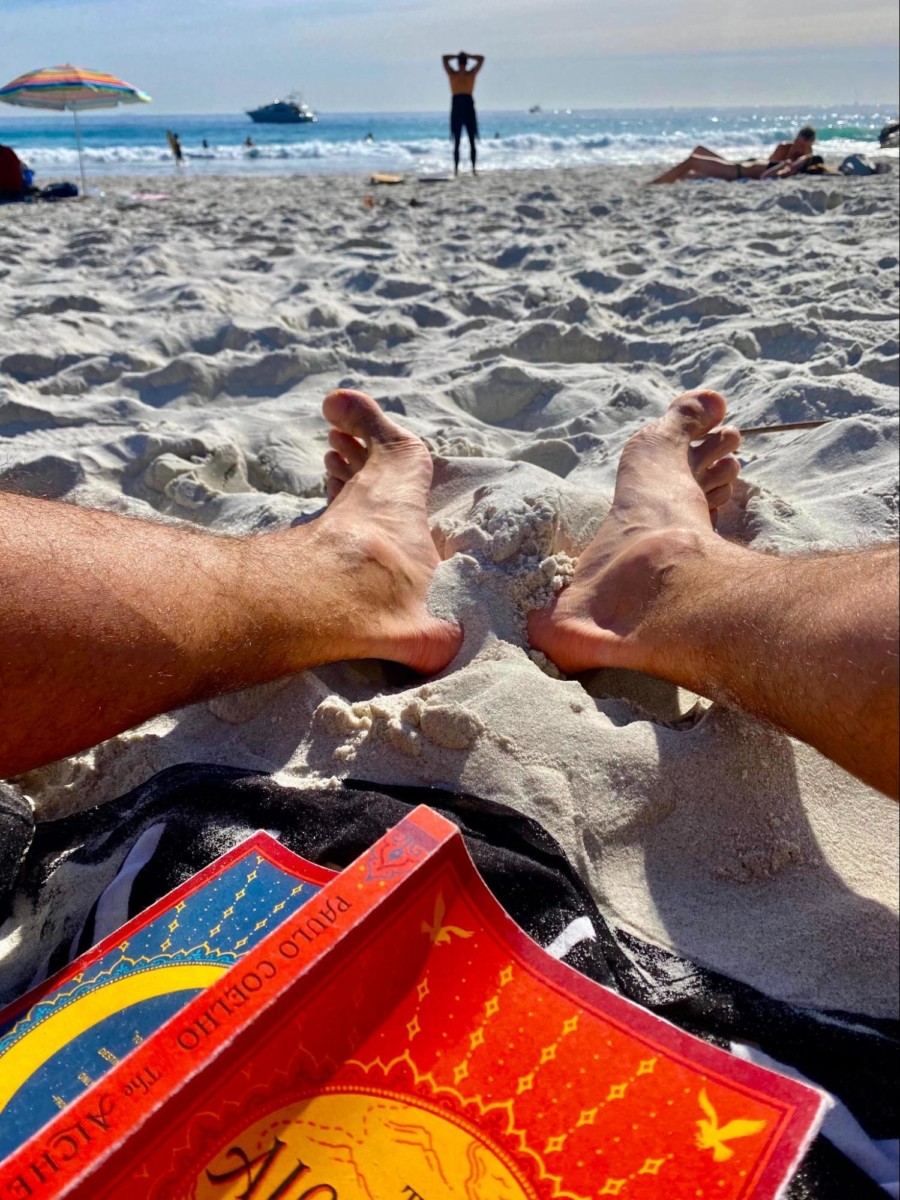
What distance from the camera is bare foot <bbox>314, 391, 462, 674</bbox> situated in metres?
1.43

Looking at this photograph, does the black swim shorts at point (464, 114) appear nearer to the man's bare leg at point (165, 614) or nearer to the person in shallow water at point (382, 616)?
the person in shallow water at point (382, 616)

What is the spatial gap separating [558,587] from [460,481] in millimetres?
511

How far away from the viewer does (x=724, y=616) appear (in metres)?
1.18

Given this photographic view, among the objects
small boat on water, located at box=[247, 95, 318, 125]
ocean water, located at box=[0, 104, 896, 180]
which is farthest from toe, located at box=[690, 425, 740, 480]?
small boat on water, located at box=[247, 95, 318, 125]

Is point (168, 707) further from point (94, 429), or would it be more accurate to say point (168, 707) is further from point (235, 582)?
point (94, 429)

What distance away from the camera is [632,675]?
1.44m

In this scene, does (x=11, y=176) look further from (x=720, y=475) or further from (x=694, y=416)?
(x=720, y=475)

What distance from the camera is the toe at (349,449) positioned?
2041 mm

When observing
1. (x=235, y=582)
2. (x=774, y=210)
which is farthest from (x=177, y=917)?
(x=774, y=210)

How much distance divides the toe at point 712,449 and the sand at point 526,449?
108 millimetres

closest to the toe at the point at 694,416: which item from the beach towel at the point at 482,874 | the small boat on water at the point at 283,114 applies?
the beach towel at the point at 482,874

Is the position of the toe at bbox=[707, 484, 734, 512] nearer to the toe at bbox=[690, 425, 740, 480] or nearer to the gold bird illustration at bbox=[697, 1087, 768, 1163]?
the toe at bbox=[690, 425, 740, 480]

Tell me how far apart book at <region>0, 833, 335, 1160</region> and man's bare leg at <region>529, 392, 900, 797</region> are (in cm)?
57

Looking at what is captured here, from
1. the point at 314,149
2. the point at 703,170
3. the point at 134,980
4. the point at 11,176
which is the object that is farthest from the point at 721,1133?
the point at 314,149
